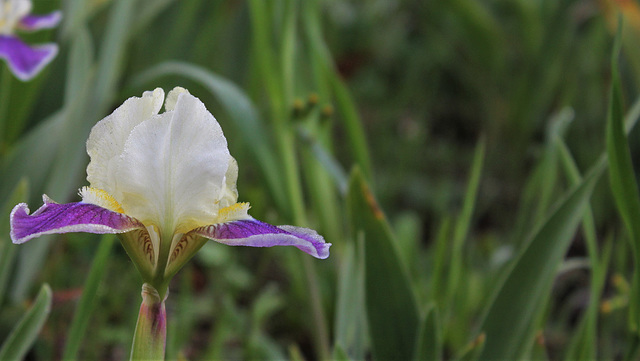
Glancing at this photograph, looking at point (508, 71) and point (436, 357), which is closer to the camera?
point (436, 357)

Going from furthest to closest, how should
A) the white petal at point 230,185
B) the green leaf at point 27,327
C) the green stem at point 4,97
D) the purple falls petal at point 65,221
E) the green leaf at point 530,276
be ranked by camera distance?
the green stem at point 4,97
the green leaf at point 530,276
the green leaf at point 27,327
the white petal at point 230,185
the purple falls petal at point 65,221

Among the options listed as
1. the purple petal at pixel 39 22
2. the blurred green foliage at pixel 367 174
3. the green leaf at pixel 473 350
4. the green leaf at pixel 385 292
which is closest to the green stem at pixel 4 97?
the blurred green foliage at pixel 367 174

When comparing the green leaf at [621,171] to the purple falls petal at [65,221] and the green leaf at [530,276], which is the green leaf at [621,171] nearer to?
the green leaf at [530,276]

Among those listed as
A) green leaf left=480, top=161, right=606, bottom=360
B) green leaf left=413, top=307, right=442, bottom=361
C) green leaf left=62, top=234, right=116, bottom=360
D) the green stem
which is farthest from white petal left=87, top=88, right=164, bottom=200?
the green stem

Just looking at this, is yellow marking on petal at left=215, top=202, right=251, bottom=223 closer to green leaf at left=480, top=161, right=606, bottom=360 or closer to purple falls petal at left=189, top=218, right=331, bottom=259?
purple falls petal at left=189, top=218, right=331, bottom=259

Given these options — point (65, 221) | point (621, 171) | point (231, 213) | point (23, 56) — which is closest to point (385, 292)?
point (621, 171)

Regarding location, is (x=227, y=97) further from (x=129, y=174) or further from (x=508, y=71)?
(x=508, y=71)

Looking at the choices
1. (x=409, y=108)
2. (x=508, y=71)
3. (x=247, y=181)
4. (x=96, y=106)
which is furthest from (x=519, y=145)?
(x=96, y=106)
